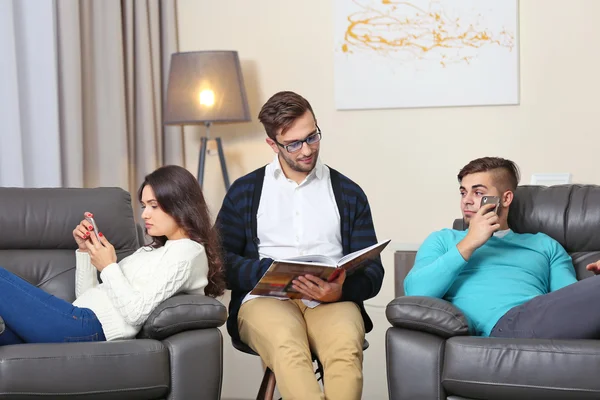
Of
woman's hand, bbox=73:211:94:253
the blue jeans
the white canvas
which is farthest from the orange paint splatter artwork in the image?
the blue jeans

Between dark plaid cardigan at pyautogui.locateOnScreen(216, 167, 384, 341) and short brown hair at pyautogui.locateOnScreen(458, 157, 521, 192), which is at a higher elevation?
short brown hair at pyautogui.locateOnScreen(458, 157, 521, 192)

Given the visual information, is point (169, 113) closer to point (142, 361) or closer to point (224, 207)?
point (224, 207)

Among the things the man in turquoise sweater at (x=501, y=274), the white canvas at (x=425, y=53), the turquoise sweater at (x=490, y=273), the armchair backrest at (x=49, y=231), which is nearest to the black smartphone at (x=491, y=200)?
the man in turquoise sweater at (x=501, y=274)

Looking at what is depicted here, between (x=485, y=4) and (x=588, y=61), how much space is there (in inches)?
23.1

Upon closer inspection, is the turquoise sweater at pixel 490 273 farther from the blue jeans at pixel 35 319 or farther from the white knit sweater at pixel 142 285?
the blue jeans at pixel 35 319

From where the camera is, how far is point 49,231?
2.99 metres

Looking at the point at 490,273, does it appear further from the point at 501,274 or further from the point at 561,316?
the point at 561,316

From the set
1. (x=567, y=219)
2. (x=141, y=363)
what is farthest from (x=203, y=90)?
(x=141, y=363)

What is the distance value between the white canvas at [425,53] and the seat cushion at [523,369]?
2.37m

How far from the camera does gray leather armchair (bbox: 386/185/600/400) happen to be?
2270mm

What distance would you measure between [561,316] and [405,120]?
2.34 metres

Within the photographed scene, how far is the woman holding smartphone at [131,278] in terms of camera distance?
2506mm

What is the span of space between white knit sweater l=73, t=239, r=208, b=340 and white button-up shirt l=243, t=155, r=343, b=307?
259 mm

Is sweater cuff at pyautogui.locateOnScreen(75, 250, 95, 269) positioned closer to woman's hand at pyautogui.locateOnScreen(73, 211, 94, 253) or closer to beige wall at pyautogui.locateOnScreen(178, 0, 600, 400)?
woman's hand at pyautogui.locateOnScreen(73, 211, 94, 253)
